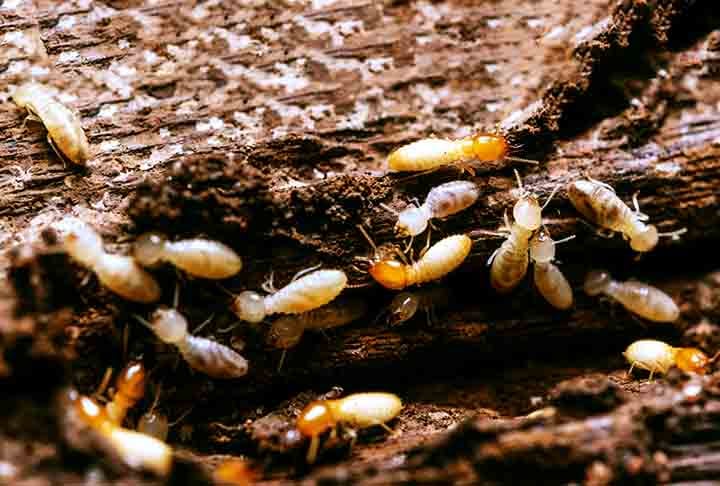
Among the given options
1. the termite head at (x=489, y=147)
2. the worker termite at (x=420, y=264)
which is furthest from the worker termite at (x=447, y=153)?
the worker termite at (x=420, y=264)

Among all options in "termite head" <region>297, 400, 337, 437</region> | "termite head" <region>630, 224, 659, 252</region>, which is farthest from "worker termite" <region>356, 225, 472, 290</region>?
"termite head" <region>630, 224, 659, 252</region>

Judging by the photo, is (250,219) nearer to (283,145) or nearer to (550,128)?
(283,145)

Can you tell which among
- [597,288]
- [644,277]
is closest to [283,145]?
[597,288]

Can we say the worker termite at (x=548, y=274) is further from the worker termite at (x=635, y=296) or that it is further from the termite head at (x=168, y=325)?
the termite head at (x=168, y=325)

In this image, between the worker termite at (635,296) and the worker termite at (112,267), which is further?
the worker termite at (635,296)

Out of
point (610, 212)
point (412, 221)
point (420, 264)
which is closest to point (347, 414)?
point (420, 264)

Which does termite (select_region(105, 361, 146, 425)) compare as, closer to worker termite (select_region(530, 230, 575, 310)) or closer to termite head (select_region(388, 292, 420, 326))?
termite head (select_region(388, 292, 420, 326))
